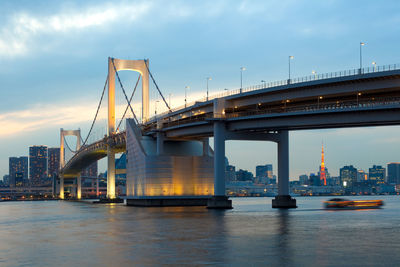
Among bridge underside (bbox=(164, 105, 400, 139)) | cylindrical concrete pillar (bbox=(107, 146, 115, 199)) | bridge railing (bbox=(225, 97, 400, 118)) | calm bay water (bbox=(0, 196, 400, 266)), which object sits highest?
bridge railing (bbox=(225, 97, 400, 118))

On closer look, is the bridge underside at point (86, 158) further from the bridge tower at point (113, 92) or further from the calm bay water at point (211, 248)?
the calm bay water at point (211, 248)

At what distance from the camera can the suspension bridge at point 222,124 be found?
196 feet

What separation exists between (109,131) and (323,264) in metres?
111

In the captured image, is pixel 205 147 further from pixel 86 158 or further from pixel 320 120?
pixel 86 158

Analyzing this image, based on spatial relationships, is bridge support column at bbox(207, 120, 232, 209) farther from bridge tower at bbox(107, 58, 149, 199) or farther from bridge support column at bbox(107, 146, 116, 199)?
bridge support column at bbox(107, 146, 116, 199)

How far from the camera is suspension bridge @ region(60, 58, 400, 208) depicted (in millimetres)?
59875

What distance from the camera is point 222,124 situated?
7644 centimetres

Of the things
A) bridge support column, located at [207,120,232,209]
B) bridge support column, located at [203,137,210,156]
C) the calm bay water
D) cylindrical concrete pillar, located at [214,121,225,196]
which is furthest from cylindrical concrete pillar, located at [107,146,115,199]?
the calm bay water

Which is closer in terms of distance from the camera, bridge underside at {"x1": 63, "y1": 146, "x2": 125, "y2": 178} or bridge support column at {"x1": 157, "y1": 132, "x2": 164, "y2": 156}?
bridge support column at {"x1": 157, "y1": 132, "x2": 164, "y2": 156}

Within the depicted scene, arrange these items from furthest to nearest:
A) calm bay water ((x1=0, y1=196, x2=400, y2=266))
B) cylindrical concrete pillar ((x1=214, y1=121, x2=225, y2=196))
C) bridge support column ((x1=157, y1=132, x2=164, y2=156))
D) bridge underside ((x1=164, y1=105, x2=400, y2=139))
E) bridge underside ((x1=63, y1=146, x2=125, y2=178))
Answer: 1. bridge underside ((x1=63, y1=146, x2=125, y2=178))
2. bridge support column ((x1=157, y1=132, x2=164, y2=156))
3. cylindrical concrete pillar ((x1=214, y1=121, x2=225, y2=196))
4. bridge underside ((x1=164, y1=105, x2=400, y2=139))
5. calm bay water ((x1=0, y1=196, x2=400, y2=266))

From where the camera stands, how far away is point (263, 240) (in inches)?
1361

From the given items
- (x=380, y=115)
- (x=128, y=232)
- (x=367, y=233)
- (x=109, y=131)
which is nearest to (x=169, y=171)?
(x=109, y=131)

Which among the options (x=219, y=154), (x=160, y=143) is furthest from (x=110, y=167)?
(x=219, y=154)

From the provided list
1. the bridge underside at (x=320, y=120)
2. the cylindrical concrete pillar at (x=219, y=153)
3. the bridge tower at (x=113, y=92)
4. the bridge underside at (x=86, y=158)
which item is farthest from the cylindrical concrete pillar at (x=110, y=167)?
the cylindrical concrete pillar at (x=219, y=153)
